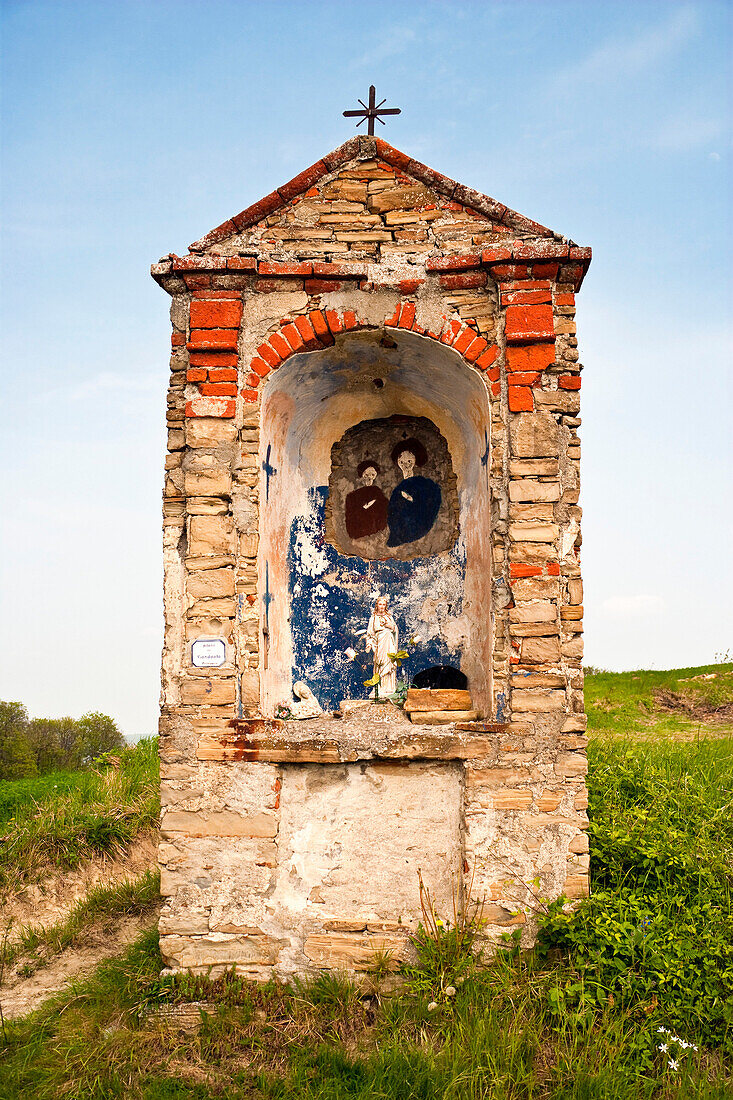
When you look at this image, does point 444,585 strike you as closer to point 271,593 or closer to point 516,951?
point 271,593

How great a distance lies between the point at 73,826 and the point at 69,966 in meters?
2.04

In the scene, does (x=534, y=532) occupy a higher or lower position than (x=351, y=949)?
higher

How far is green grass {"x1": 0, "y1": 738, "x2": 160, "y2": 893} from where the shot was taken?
6984 mm

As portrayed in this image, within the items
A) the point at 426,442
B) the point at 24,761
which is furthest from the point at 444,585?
the point at 24,761

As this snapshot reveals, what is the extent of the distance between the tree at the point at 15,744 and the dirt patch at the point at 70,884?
17.3 ft

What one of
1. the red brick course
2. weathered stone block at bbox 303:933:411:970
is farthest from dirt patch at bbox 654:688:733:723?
the red brick course

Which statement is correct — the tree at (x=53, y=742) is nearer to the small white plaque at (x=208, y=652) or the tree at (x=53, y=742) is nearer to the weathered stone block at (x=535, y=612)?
the small white plaque at (x=208, y=652)

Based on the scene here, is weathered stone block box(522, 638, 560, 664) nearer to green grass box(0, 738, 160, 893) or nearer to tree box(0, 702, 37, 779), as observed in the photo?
green grass box(0, 738, 160, 893)

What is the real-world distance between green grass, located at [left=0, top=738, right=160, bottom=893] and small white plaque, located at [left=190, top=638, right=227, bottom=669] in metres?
3.46

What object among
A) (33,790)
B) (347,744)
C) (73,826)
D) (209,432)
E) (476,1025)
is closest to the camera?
(476,1025)

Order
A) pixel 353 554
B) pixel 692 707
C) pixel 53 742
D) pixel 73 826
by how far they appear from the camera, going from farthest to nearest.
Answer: pixel 53 742
pixel 692 707
pixel 73 826
pixel 353 554

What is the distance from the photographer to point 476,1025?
3619 millimetres

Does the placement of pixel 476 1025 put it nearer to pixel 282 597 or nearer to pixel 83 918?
pixel 282 597

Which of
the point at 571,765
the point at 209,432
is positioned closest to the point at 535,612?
the point at 571,765
